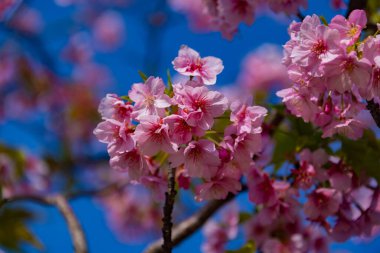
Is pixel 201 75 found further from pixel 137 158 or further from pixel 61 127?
pixel 61 127

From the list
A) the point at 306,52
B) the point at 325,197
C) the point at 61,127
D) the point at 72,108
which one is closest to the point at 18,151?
the point at 325,197

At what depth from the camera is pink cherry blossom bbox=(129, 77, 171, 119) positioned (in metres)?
Result: 1.69

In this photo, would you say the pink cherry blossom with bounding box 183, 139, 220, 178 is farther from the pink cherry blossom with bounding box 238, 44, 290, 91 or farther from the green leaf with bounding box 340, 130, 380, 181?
the pink cherry blossom with bounding box 238, 44, 290, 91

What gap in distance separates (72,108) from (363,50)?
20.1 feet

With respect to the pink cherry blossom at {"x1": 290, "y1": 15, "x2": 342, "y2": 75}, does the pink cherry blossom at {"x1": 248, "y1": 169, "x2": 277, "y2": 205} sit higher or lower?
lower

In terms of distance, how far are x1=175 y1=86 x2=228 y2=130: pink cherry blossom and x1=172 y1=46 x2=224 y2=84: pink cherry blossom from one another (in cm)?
11

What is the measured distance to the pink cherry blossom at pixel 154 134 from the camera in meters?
1.67

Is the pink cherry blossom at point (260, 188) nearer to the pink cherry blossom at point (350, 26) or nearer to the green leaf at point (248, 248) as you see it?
the green leaf at point (248, 248)

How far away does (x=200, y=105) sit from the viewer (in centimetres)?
167

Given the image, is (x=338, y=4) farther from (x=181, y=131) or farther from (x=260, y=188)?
(x=181, y=131)

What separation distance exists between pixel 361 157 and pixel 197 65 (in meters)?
0.73

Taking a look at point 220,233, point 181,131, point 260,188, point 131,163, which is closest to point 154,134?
point 181,131

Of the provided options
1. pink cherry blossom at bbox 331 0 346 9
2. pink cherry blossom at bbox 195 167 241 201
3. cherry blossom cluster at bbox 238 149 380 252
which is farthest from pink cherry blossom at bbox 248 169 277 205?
pink cherry blossom at bbox 331 0 346 9

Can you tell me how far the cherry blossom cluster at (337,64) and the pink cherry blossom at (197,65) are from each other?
8.9 inches
